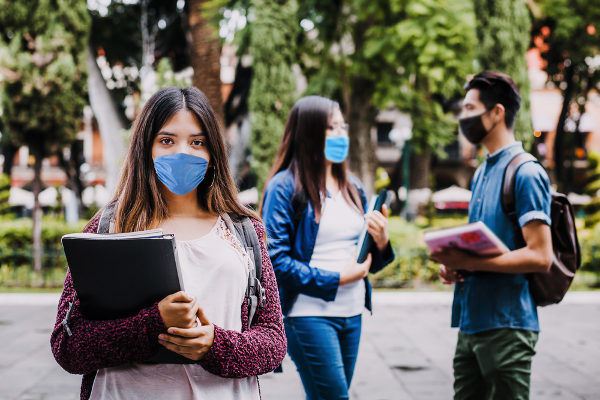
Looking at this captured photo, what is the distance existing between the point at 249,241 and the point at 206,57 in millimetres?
10336

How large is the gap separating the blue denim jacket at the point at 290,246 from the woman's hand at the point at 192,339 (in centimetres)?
125

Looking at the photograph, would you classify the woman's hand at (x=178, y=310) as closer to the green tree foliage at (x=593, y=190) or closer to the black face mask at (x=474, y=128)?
the black face mask at (x=474, y=128)

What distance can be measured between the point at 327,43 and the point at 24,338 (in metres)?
8.43

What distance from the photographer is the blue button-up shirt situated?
8.27 feet

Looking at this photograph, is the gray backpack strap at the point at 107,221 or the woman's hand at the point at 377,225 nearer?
the gray backpack strap at the point at 107,221

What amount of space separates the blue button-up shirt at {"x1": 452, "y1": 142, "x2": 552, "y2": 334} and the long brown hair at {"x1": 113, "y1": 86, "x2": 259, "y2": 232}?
1.39 m

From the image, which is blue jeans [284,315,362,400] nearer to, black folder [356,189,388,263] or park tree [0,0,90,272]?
black folder [356,189,388,263]

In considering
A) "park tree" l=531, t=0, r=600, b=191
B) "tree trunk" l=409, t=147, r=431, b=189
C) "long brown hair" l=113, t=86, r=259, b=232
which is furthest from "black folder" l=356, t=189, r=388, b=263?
"tree trunk" l=409, t=147, r=431, b=189

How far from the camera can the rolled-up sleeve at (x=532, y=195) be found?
98.0 inches

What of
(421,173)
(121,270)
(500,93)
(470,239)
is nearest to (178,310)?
(121,270)

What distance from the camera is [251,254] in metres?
1.83

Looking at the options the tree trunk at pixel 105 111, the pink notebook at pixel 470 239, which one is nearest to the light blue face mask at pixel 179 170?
the pink notebook at pixel 470 239

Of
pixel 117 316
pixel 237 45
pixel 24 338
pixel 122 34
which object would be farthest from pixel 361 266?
pixel 122 34

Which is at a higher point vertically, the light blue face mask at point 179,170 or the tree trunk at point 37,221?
the light blue face mask at point 179,170
